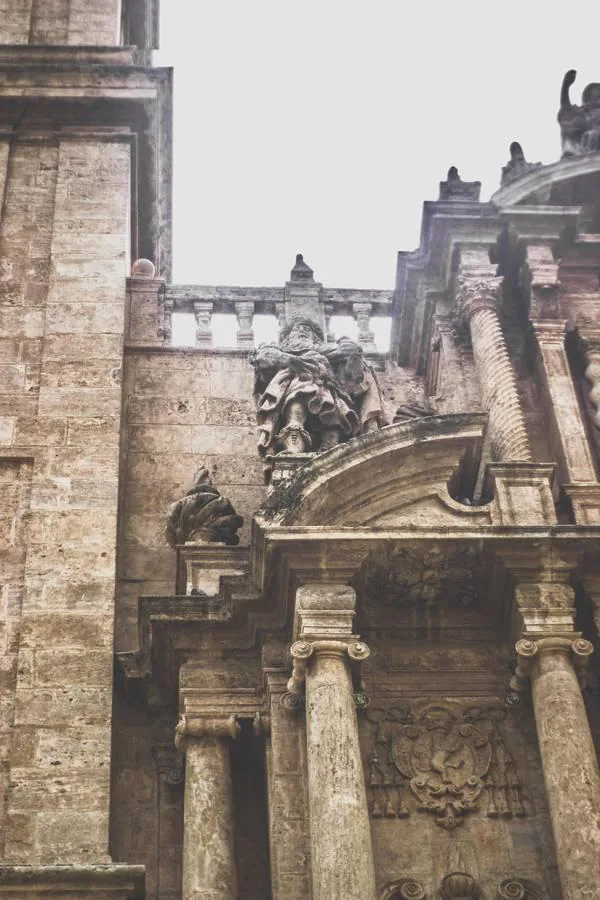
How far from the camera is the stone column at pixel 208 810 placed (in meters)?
9.89

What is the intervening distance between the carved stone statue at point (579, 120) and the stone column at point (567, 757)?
6427 millimetres

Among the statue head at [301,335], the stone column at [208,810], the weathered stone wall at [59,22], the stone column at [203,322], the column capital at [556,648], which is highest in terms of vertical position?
the weathered stone wall at [59,22]

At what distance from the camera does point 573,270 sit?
1438 cm

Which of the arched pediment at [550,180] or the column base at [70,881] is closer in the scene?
the column base at [70,881]

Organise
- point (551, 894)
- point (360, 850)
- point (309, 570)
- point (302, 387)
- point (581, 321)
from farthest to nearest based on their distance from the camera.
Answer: point (581, 321) < point (302, 387) < point (309, 570) < point (551, 894) < point (360, 850)

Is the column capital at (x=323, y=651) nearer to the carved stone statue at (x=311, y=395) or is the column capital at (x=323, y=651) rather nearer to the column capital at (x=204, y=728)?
the column capital at (x=204, y=728)

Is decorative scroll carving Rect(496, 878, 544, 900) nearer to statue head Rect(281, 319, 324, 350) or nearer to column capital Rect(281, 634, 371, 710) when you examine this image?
column capital Rect(281, 634, 371, 710)

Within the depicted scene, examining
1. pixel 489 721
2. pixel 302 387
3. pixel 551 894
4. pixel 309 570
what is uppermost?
pixel 302 387

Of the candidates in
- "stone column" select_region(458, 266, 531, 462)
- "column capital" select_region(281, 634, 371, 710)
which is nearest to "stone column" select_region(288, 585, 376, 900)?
"column capital" select_region(281, 634, 371, 710)

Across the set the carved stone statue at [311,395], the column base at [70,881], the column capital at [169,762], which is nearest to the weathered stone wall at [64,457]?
the column base at [70,881]

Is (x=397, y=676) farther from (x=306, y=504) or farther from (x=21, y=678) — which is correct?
(x=21, y=678)

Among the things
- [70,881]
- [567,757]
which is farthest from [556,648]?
[70,881]

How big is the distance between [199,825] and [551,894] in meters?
2.37

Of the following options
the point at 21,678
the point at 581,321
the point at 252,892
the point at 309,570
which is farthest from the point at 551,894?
the point at 581,321
